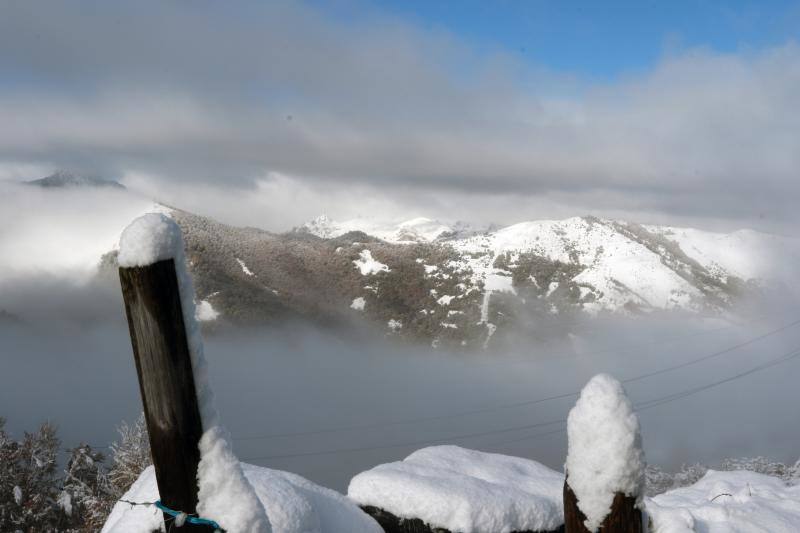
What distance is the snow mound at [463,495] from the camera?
685 cm

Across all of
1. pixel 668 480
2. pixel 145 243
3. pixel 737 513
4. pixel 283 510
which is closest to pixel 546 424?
pixel 668 480

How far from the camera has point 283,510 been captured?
16.2 feet

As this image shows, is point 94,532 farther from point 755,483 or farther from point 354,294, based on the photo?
point 354,294

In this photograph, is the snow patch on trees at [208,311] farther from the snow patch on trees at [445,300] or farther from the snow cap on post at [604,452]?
the snow cap on post at [604,452]

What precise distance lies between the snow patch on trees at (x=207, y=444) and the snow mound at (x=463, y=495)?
204 inches

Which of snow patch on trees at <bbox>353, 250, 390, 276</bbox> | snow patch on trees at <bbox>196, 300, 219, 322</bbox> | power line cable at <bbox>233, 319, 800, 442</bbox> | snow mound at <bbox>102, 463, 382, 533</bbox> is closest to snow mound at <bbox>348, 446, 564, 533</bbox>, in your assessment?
snow mound at <bbox>102, 463, 382, 533</bbox>

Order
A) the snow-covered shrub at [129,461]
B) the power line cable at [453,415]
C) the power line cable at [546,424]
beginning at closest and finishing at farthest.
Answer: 1. the snow-covered shrub at [129,461]
2. the power line cable at [546,424]
3. the power line cable at [453,415]

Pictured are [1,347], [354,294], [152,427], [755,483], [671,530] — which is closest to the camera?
[152,427]

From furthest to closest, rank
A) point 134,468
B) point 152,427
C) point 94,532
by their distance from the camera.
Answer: point 134,468 < point 94,532 < point 152,427

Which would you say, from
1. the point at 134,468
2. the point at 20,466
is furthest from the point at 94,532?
the point at 20,466

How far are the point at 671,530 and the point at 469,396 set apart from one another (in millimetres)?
146601

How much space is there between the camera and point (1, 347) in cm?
13512

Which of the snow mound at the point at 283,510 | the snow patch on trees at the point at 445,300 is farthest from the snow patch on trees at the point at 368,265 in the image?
the snow mound at the point at 283,510

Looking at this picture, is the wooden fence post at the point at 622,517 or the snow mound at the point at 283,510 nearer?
the wooden fence post at the point at 622,517
